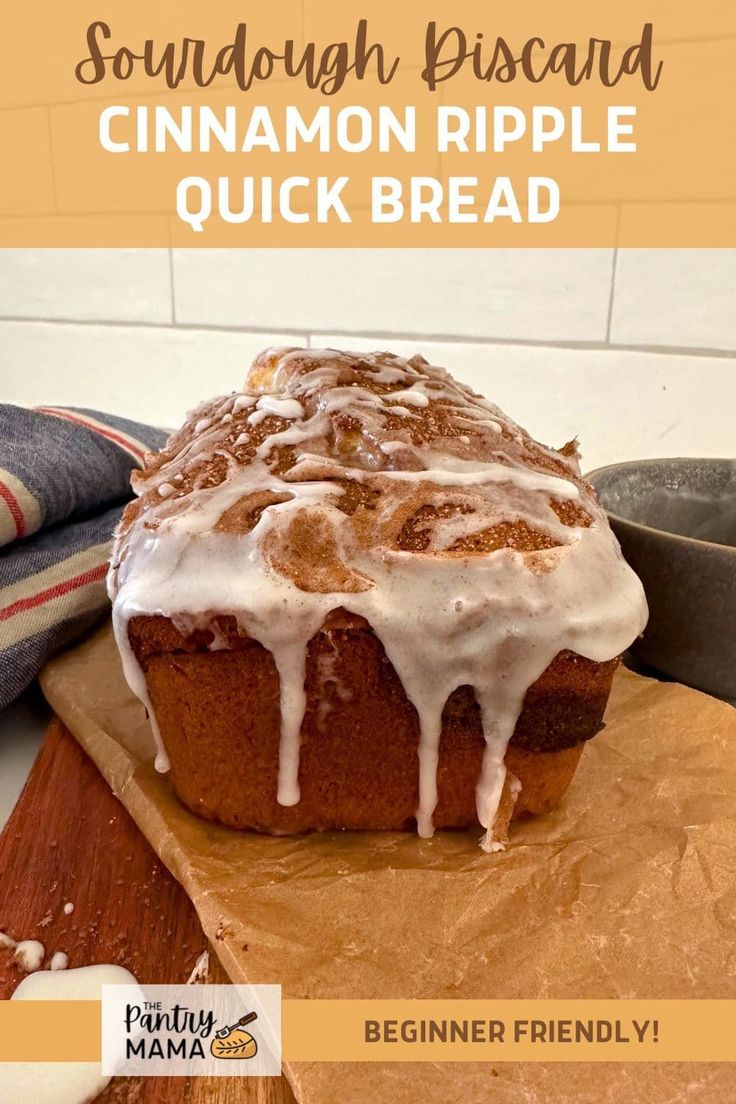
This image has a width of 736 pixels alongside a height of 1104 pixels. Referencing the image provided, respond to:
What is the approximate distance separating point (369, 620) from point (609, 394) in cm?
112

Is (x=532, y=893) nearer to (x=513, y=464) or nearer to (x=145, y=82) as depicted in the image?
(x=513, y=464)

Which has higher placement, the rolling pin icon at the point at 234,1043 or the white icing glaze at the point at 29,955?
the white icing glaze at the point at 29,955

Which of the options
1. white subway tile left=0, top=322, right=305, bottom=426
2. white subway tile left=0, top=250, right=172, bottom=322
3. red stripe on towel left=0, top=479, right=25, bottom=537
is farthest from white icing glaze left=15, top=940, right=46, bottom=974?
white subway tile left=0, top=250, right=172, bottom=322

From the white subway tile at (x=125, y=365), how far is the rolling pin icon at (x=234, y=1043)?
152 cm

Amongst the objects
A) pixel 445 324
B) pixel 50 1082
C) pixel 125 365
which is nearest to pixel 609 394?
pixel 445 324

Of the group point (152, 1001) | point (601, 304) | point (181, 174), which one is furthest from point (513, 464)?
point (181, 174)

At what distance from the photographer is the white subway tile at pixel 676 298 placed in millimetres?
1478

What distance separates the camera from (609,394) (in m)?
1.64

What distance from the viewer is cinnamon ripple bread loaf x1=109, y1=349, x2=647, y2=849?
2.26 feet

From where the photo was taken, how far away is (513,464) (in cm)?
81

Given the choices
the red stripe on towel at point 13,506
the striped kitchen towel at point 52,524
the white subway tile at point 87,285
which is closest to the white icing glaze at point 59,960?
the striped kitchen towel at point 52,524

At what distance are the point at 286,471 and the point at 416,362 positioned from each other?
0.90ft

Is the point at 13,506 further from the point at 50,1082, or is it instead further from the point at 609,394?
the point at 609,394

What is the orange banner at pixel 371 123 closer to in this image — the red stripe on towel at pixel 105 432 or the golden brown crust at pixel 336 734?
the red stripe on towel at pixel 105 432
